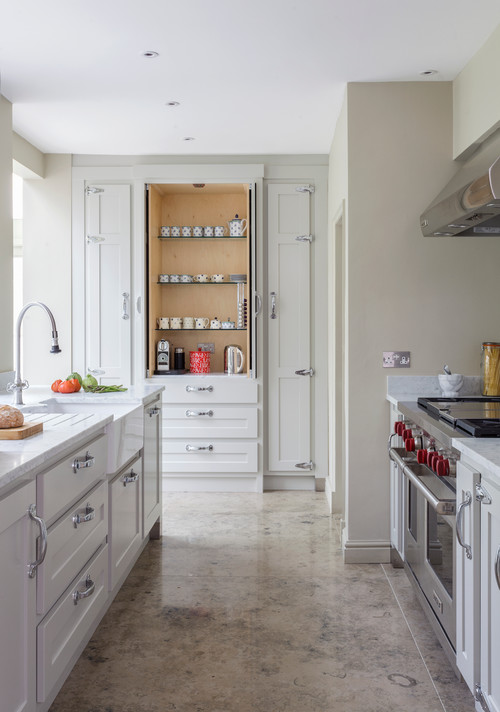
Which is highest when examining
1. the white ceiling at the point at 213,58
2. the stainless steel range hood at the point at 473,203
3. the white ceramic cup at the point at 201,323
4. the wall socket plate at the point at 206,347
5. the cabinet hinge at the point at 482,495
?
the white ceiling at the point at 213,58

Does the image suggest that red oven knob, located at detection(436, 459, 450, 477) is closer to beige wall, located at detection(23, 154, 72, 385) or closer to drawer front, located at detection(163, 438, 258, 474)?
drawer front, located at detection(163, 438, 258, 474)

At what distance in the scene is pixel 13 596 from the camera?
1.63 meters

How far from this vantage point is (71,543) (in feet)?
6.93

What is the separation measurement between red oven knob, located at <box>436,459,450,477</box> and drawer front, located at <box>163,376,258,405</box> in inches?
103

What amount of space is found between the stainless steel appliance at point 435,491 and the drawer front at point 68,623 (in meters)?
1.22

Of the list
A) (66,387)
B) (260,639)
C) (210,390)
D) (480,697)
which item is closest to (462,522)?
(480,697)

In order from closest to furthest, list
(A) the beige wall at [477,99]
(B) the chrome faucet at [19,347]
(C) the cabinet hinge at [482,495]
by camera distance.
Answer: (C) the cabinet hinge at [482,495], (B) the chrome faucet at [19,347], (A) the beige wall at [477,99]

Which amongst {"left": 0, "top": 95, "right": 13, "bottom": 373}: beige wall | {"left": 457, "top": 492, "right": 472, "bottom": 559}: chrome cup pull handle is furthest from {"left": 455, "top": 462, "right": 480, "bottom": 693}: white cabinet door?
{"left": 0, "top": 95, "right": 13, "bottom": 373}: beige wall

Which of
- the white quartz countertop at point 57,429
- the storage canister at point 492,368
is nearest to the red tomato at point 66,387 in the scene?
the white quartz countertop at point 57,429

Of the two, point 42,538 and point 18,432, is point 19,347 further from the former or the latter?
point 42,538

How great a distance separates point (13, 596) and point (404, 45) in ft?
8.92

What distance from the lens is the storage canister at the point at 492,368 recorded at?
128 inches

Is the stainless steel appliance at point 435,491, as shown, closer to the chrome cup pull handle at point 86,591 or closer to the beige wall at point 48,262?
the chrome cup pull handle at point 86,591

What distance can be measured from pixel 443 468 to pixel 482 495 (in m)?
0.40
